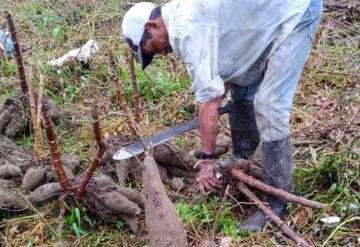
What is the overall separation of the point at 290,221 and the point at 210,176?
1.67 ft

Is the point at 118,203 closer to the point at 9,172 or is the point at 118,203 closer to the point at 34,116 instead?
the point at 9,172

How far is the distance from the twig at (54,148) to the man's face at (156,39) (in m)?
0.62

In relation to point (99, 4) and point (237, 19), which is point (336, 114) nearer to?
point (237, 19)

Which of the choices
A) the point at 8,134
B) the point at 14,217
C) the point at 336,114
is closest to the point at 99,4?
the point at 8,134

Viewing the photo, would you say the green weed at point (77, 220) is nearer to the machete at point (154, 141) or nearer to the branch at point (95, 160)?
the branch at point (95, 160)

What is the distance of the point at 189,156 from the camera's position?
364 cm

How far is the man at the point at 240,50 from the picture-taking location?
2.76m

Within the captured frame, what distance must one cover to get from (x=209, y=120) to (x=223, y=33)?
0.43 m

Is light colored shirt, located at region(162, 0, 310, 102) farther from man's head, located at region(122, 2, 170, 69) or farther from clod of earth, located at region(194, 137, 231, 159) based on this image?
clod of earth, located at region(194, 137, 231, 159)

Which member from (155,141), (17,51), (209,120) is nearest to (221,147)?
(155,141)

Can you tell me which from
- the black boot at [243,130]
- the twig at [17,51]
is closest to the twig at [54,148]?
the twig at [17,51]

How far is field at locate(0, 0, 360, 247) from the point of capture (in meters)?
3.14

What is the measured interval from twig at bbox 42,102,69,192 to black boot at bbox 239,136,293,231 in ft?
3.25

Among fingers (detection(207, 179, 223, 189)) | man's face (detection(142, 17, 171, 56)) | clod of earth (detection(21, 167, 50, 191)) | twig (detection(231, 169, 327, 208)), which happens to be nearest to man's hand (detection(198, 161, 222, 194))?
fingers (detection(207, 179, 223, 189))
